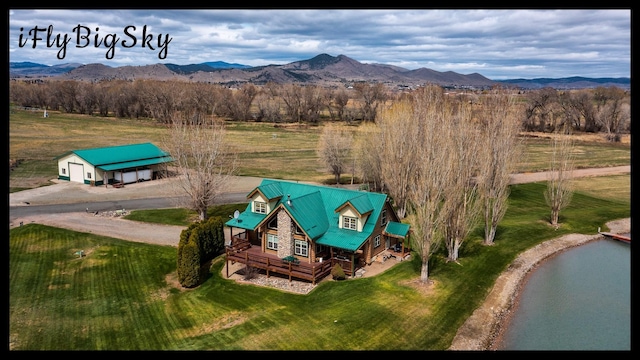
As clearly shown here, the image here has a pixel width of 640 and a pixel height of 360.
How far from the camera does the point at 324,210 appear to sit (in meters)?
29.2

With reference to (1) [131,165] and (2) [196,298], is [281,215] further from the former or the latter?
(1) [131,165]

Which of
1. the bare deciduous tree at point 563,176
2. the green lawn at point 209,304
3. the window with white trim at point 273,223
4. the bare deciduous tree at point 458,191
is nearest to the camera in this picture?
the green lawn at point 209,304

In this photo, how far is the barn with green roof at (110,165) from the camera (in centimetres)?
4988

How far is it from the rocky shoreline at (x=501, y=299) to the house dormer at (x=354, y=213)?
28.1 ft

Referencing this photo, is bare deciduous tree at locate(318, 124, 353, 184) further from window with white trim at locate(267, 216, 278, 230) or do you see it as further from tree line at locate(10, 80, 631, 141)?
tree line at locate(10, 80, 631, 141)

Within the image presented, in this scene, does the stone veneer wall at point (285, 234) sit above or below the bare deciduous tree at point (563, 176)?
below

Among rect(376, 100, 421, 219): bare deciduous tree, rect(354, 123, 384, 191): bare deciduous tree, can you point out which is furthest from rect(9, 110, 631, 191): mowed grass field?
rect(376, 100, 421, 219): bare deciduous tree

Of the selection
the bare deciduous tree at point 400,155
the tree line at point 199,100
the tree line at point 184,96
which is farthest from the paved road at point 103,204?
the tree line at point 184,96

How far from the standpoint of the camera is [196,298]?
24453 millimetres

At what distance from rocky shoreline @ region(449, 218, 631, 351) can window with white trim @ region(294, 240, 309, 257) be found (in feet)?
34.6

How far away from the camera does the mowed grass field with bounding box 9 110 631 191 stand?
59.4 meters

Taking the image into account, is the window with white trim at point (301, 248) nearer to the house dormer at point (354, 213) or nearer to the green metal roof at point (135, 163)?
the house dormer at point (354, 213)
